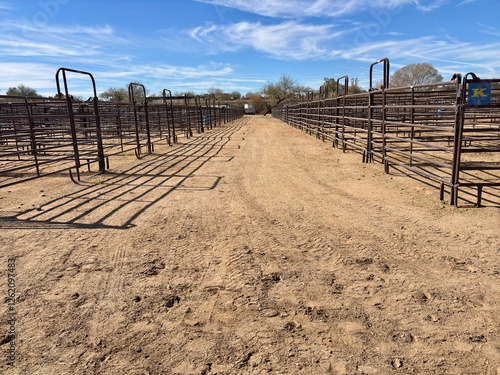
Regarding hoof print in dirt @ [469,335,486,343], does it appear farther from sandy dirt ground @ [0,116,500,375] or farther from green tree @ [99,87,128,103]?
green tree @ [99,87,128,103]

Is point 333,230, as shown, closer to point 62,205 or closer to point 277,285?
point 277,285

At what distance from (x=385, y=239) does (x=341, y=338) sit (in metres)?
1.85

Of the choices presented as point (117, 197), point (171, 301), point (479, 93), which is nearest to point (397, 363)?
point (171, 301)

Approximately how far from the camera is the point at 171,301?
2.74m

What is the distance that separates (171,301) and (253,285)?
2.20ft

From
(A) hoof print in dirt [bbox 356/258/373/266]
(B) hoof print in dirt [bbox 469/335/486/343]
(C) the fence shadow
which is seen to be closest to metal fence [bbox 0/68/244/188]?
(C) the fence shadow

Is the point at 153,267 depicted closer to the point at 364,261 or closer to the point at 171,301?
the point at 171,301

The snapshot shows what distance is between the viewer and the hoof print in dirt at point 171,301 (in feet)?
8.86

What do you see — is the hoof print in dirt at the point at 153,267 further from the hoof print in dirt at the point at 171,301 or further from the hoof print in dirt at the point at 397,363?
the hoof print in dirt at the point at 397,363

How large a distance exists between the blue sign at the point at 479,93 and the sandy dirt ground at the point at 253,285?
4.79ft

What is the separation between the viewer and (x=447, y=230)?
4.10m

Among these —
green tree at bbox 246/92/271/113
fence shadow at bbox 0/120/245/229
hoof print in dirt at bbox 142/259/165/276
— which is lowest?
hoof print in dirt at bbox 142/259/165/276

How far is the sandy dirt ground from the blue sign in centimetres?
146

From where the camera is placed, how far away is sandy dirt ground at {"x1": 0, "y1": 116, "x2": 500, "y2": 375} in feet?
7.07
